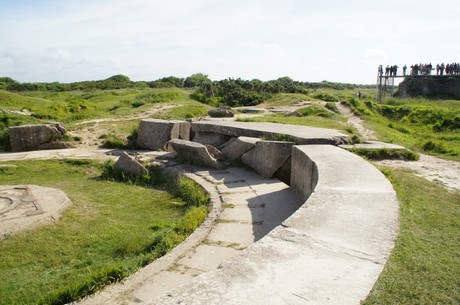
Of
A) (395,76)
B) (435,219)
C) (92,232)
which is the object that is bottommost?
(92,232)

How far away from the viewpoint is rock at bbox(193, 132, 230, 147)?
9.13 metres

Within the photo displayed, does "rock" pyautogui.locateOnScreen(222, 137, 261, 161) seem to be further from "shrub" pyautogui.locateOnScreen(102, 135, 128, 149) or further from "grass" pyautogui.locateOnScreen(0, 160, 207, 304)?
"shrub" pyautogui.locateOnScreen(102, 135, 128, 149)

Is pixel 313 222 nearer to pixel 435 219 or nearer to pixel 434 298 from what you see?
pixel 434 298

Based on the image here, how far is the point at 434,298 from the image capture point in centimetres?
198

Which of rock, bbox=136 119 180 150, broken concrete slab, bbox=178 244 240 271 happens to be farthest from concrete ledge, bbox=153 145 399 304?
rock, bbox=136 119 180 150

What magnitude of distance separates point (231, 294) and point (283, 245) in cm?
64

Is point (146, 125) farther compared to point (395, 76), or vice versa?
point (395, 76)

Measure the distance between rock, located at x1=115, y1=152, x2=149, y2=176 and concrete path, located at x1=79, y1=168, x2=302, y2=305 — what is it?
972 mm

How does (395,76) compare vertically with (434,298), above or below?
above

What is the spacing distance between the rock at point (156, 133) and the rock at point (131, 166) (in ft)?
6.61

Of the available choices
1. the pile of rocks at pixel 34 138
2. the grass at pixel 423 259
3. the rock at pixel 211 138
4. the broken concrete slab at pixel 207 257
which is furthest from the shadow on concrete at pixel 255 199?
the pile of rocks at pixel 34 138

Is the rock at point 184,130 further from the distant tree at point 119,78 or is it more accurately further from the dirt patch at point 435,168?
the distant tree at point 119,78

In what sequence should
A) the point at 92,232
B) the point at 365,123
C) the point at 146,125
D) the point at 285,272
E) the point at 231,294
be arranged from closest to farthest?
→ the point at 231,294 → the point at 285,272 → the point at 92,232 → the point at 146,125 → the point at 365,123

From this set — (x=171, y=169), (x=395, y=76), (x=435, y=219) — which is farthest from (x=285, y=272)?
(x=395, y=76)
